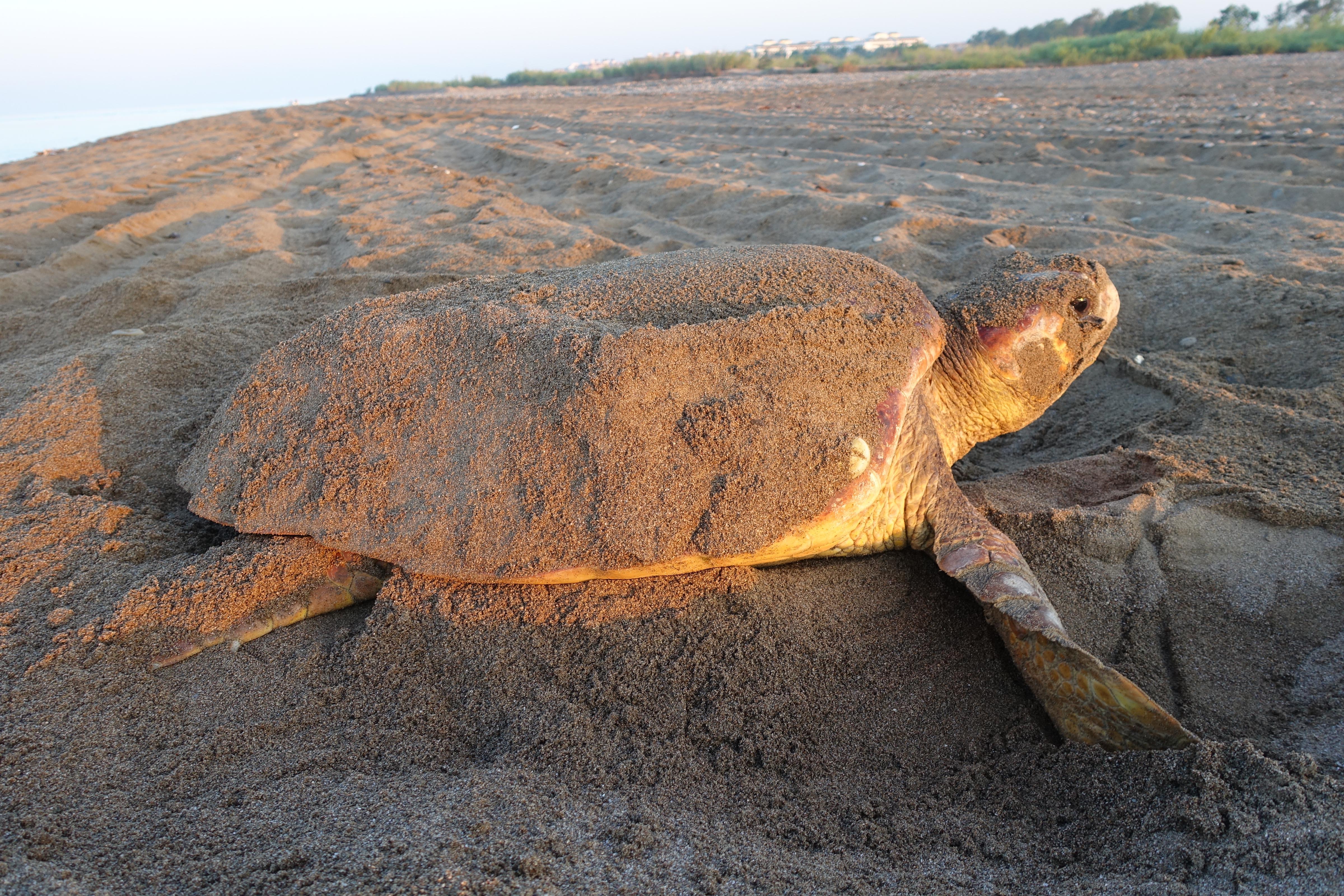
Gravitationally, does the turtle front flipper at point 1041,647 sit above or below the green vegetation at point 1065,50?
below

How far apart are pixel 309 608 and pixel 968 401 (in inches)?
88.3

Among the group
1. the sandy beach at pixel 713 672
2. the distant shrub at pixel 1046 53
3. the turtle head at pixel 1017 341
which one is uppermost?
the distant shrub at pixel 1046 53

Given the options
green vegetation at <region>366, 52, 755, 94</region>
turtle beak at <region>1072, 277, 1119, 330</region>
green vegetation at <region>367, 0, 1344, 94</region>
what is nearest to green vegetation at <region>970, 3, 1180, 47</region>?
green vegetation at <region>367, 0, 1344, 94</region>

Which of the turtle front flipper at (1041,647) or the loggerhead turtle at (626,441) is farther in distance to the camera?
the loggerhead turtle at (626,441)

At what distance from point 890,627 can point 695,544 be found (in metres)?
0.60

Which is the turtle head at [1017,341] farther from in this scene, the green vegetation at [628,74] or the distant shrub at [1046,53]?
the green vegetation at [628,74]

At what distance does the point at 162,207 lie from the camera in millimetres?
6523

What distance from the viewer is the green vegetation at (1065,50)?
17797mm

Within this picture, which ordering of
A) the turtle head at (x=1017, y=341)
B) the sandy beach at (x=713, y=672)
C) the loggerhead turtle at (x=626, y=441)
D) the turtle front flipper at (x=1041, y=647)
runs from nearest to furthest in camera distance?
1. the sandy beach at (x=713, y=672)
2. the turtle front flipper at (x=1041, y=647)
3. the loggerhead turtle at (x=626, y=441)
4. the turtle head at (x=1017, y=341)

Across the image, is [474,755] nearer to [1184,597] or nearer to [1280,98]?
[1184,597]

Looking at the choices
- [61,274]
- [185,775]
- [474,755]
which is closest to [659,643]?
[474,755]

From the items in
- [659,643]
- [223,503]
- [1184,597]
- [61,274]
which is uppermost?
[61,274]

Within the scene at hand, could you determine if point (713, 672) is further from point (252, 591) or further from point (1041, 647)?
point (252, 591)

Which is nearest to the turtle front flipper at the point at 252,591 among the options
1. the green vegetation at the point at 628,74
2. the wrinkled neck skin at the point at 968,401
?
the wrinkled neck skin at the point at 968,401
